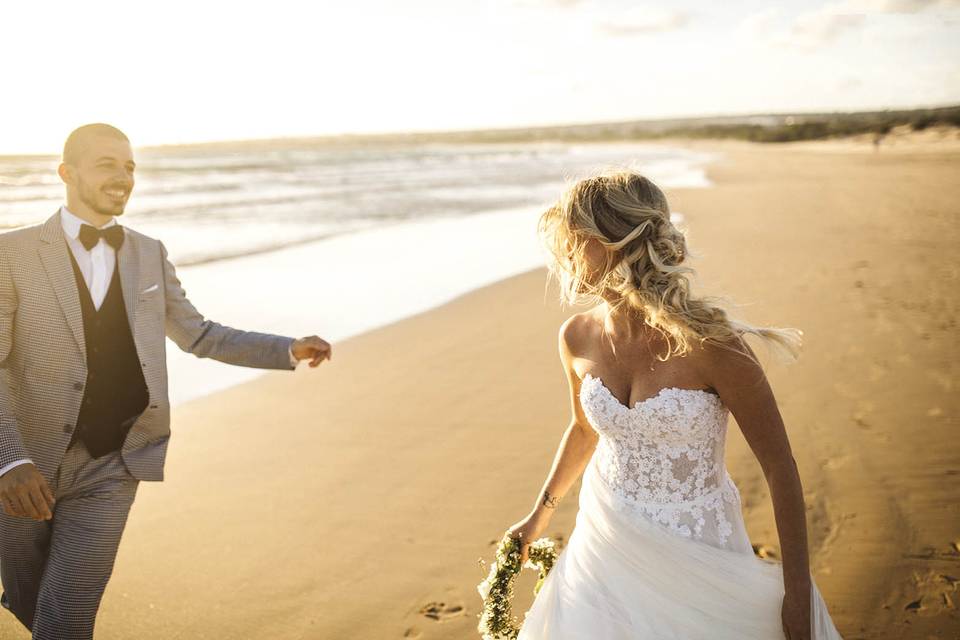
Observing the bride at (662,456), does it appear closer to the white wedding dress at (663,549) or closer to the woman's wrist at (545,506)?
the white wedding dress at (663,549)

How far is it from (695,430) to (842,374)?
19.2 ft

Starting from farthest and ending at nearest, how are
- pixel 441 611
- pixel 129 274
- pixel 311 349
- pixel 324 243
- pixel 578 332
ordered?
pixel 324 243, pixel 441 611, pixel 311 349, pixel 129 274, pixel 578 332

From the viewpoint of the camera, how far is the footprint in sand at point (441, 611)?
4.05m

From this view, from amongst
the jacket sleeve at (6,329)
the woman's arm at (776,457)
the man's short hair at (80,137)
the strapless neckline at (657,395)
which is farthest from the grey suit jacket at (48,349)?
the woman's arm at (776,457)

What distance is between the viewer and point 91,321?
10.4 ft

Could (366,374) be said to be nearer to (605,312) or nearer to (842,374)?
(842,374)

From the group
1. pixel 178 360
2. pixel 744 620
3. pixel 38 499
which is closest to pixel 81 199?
pixel 38 499

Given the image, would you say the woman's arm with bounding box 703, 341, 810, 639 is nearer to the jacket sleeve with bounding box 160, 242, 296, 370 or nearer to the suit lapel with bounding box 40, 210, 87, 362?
the jacket sleeve with bounding box 160, 242, 296, 370

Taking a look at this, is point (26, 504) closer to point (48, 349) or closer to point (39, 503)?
point (39, 503)

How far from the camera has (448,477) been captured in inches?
222

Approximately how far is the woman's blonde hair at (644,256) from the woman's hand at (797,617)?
0.79 m

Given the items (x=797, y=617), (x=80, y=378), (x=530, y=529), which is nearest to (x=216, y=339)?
(x=80, y=378)

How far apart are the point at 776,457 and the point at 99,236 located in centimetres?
296

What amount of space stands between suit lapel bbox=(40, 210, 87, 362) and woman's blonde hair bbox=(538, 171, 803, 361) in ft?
6.96
